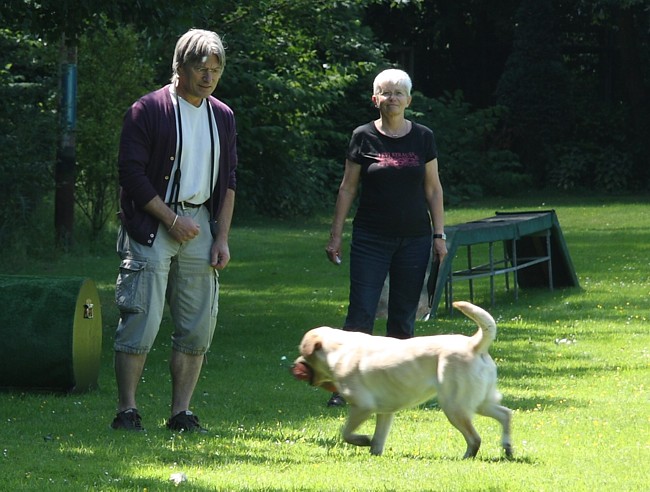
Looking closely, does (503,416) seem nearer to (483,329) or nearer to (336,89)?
(483,329)

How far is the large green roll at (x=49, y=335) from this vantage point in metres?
8.72

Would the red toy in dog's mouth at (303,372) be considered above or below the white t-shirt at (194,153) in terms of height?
below

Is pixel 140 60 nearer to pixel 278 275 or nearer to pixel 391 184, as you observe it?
pixel 278 275

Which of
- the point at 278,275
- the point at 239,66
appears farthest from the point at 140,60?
the point at 278,275

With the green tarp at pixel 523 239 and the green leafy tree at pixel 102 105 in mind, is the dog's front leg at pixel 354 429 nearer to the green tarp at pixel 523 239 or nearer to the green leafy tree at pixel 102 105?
the green tarp at pixel 523 239

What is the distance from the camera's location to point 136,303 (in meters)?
6.78

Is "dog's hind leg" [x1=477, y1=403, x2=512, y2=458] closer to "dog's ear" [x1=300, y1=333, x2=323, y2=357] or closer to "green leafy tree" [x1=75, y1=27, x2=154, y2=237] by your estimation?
"dog's ear" [x1=300, y1=333, x2=323, y2=357]

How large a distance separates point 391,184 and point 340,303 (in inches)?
273

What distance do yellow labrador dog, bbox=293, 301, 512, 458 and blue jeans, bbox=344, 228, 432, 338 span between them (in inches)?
48.9

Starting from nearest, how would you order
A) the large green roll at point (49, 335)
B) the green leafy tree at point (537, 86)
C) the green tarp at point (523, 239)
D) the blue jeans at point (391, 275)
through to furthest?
the blue jeans at point (391, 275) < the large green roll at point (49, 335) < the green tarp at point (523, 239) < the green leafy tree at point (537, 86)

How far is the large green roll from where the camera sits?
8.72m

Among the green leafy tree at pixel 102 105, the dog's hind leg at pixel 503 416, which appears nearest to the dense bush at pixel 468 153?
the green leafy tree at pixel 102 105

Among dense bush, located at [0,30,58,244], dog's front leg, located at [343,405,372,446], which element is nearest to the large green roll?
dog's front leg, located at [343,405,372,446]

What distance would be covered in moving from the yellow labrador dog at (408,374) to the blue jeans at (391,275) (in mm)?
1242
